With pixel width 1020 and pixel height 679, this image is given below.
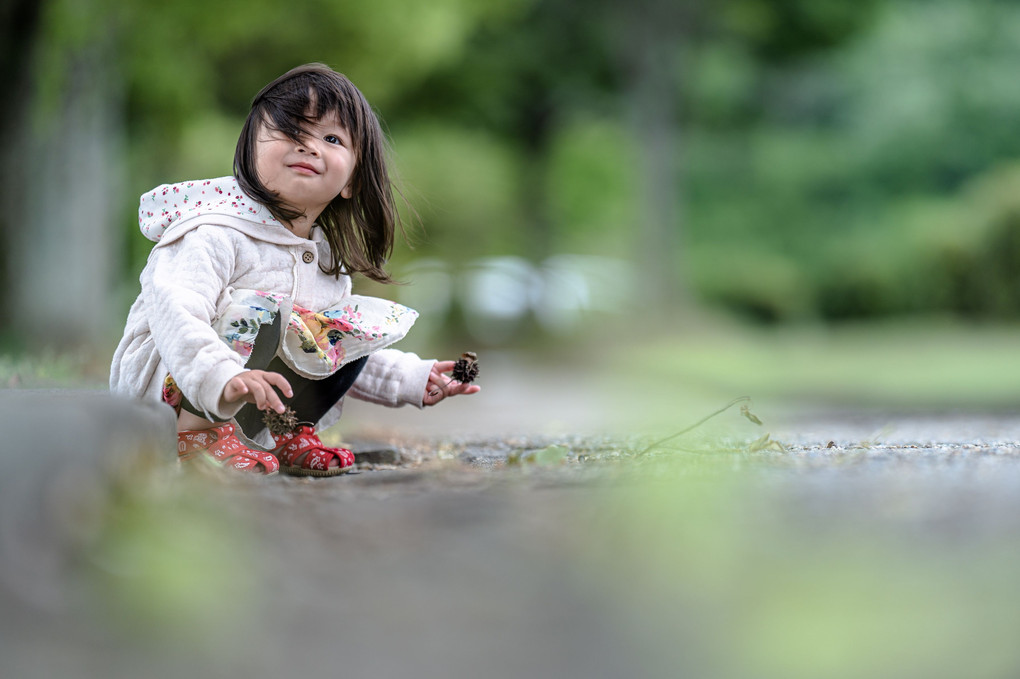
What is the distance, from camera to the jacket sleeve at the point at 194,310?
2008 mm

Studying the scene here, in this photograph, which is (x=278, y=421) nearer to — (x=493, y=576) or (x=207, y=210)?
(x=207, y=210)

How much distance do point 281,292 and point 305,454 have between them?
39 centimetres

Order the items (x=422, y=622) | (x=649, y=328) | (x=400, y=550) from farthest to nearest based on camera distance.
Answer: (x=649, y=328) < (x=400, y=550) < (x=422, y=622)

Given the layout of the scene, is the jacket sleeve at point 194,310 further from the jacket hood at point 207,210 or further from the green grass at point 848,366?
the green grass at point 848,366

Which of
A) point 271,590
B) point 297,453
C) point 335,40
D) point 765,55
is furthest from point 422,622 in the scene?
point 765,55

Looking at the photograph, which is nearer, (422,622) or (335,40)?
(422,622)

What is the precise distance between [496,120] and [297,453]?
50.0 ft

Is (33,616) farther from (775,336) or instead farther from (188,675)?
(775,336)

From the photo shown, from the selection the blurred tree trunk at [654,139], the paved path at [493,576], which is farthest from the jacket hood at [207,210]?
the blurred tree trunk at [654,139]

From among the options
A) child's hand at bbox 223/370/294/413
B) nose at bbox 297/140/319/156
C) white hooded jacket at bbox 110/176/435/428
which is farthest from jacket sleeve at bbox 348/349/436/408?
child's hand at bbox 223/370/294/413

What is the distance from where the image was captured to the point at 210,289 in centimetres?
221

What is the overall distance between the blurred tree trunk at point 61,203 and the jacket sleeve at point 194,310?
19.8 ft

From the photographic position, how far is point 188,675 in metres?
1.08

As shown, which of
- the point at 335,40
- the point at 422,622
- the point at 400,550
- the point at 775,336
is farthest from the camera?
the point at 775,336
